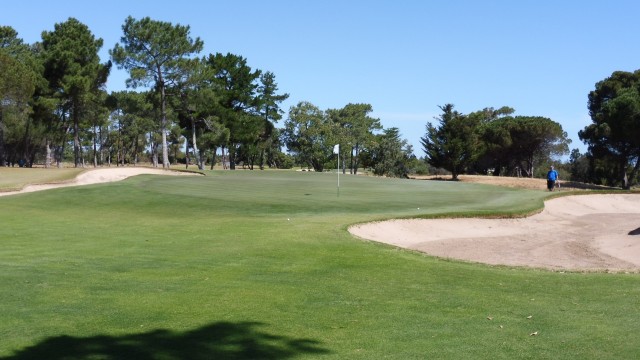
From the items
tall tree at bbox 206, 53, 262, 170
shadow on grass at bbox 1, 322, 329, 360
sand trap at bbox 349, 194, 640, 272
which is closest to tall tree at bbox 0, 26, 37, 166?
tall tree at bbox 206, 53, 262, 170

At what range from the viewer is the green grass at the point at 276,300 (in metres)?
6.59

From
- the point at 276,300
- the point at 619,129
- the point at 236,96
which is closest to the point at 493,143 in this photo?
the point at 619,129

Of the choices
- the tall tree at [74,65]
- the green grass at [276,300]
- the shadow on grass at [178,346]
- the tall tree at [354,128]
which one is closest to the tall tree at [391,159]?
the tall tree at [354,128]

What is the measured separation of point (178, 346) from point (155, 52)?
7036 cm

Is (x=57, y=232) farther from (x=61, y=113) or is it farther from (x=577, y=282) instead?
(x=61, y=113)

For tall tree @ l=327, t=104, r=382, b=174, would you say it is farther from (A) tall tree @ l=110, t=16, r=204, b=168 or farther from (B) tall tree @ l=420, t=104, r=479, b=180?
(A) tall tree @ l=110, t=16, r=204, b=168

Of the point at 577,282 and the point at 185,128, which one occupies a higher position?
the point at 185,128

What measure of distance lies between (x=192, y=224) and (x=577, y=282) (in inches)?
519

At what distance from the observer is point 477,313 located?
8.48m

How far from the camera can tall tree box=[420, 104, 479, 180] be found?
3302 inches

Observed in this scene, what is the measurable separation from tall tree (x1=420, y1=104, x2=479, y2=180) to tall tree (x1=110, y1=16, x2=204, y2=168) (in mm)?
37748

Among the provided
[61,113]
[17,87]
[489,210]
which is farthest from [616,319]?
[61,113]

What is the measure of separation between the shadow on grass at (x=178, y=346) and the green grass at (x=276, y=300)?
0.02m

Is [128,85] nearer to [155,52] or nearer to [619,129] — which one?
[155,52]
